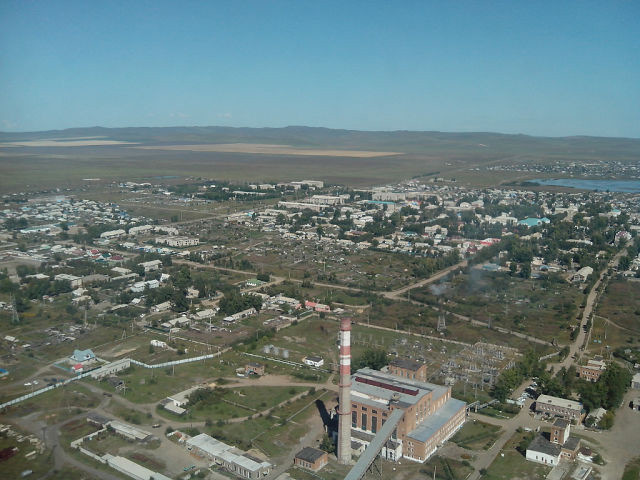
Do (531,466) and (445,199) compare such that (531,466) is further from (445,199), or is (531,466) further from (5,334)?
(445,199)

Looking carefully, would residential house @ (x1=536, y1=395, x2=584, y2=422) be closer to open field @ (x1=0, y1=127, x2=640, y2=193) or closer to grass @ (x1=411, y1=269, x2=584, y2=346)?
grass @ (x1=411, y1=269, x2=584, y2=346)

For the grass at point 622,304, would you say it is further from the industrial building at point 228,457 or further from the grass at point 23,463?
the grass at point 23,463

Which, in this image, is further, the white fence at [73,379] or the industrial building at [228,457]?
the white fence at [73,379]

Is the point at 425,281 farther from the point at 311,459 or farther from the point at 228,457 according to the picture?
the point at 228,457

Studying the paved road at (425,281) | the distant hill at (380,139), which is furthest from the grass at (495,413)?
the distant hill at (380,139)

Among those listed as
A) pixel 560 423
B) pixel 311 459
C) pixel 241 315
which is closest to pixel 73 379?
pixel 241 315

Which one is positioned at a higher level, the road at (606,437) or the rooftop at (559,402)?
the rooftop at (559,402)
